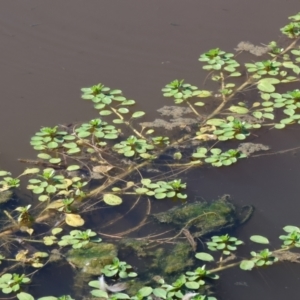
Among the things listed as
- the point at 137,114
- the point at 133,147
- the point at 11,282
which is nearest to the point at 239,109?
the point at 137,114

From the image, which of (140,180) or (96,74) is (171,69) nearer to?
(96,74)

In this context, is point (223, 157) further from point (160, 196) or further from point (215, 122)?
point (160, 196)

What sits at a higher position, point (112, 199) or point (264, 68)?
point (264, 68)

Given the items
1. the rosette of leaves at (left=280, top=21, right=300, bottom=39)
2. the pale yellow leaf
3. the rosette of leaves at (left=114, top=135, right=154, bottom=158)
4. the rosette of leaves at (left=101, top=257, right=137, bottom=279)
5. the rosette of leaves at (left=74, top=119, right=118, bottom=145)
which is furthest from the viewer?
the rosette of leaves at (left=280, top=21, right=300, bottom=39)

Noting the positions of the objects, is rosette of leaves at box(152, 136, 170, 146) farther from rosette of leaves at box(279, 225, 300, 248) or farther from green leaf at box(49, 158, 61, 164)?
rosette of leaves at box(279, 225, 300, 248)

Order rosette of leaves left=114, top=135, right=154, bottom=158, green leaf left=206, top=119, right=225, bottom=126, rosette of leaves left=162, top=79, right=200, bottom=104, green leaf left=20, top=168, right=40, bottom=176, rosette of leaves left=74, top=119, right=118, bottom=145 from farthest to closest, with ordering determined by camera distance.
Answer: rosette of leaves left=162, top=79, right=200, bottom=104
green leaf left=206, top=119, right=225, bottom=126
rosette of leaves left=74, top=119, right=118, bottom=145
rosette of leaves left=114, top=135, right=154, bottom=158
green leaf left=20, top=168, right=40, bottom=176

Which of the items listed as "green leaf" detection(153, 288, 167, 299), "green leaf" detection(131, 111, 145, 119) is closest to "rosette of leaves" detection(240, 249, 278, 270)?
"green leaf" detection(153, 288, 167, 299)

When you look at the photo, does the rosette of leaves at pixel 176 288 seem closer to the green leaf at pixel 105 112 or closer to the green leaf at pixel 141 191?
the green leaf at pixel 141 191

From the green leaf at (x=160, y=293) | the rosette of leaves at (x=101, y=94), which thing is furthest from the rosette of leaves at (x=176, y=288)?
the rosette of leaves at (x=101, y=94)
